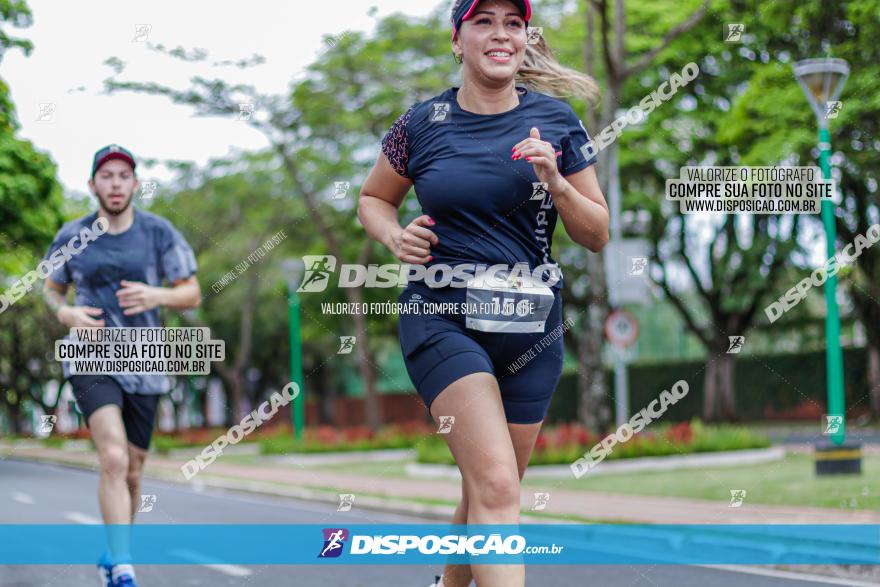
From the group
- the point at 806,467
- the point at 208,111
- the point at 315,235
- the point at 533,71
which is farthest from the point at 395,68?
the point at 533,71

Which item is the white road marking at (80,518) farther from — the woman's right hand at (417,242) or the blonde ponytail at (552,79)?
the woman's right hand at (417,242)

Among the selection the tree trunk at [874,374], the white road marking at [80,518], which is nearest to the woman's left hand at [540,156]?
the white road marking at [80,518]

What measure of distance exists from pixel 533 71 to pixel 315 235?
26411mm

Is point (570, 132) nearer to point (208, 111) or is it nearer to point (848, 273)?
point (208, 111)

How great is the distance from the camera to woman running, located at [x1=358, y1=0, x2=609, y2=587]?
3.27 meters

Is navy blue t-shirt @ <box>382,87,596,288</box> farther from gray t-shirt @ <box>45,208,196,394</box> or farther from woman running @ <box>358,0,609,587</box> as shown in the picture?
gray t-shirt @ <box>45,208,196,394</box>

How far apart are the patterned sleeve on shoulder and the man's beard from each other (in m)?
2.10

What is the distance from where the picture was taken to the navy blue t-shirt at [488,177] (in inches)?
133

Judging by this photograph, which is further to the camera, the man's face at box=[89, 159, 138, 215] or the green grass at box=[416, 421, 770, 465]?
the green grass at box=[416, 421, 770, 465]

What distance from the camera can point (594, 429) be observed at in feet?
51.4

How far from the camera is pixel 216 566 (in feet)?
23.8

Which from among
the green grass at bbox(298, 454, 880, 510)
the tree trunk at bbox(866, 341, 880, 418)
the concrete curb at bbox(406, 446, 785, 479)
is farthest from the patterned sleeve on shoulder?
the tree trunk at bbox(866, 341, 880, 418)

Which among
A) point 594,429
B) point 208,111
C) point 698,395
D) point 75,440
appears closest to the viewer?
point 594,429

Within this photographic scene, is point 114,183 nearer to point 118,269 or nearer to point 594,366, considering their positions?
point 118,269
